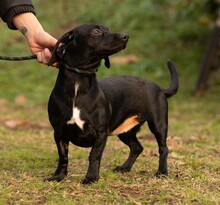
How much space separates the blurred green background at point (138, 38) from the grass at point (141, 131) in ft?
0.07

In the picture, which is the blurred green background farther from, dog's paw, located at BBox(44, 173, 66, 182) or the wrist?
dog's paw, located at BBox(44, 173, 66, 182)

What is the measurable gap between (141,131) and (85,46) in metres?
3.79

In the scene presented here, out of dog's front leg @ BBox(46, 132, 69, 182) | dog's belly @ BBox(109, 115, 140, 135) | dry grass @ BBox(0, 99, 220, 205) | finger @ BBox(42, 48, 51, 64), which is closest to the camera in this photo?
dry grass @ BBox(0, 99, 220, 205)

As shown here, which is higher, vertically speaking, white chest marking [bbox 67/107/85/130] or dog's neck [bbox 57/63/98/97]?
dog's neck [bbox 57/63/98/97]

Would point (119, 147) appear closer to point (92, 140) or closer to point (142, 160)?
point (142, 160)

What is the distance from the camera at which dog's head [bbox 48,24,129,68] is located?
14.5 feet

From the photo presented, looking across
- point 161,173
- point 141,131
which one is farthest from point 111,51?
point 141,131

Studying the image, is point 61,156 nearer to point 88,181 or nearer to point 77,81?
point 88,181

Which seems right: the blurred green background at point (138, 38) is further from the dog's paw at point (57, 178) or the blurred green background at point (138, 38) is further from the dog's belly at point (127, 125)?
the dog's paw at point (57, 178)

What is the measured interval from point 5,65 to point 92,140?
9.06 meters

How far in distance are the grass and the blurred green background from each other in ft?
0.07

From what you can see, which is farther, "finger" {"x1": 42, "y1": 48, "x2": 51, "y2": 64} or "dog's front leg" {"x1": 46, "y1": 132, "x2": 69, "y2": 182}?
"finger" {"x1": 42, "y1": 48, "x2": 51, "y2": 64}

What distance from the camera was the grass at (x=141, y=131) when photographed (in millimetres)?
4364

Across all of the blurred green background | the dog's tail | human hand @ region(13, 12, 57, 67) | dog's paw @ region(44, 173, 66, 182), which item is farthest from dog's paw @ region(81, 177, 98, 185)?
the blurred green background
